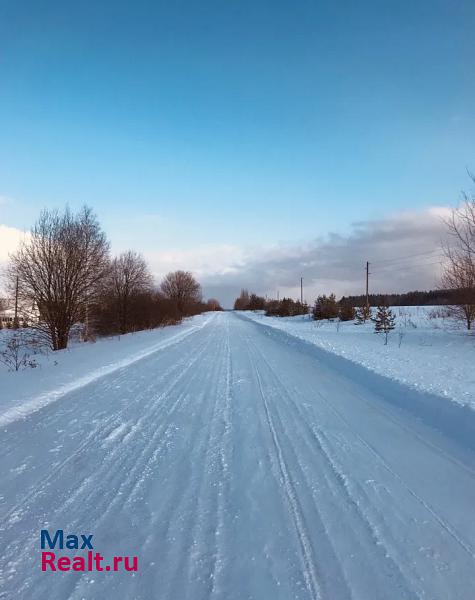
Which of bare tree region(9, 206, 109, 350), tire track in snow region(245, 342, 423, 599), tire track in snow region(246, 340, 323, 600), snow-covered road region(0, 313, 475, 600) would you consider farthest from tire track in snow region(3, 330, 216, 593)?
bare tree region(9, 206, 109, 350)

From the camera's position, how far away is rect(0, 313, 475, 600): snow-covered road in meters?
2.36

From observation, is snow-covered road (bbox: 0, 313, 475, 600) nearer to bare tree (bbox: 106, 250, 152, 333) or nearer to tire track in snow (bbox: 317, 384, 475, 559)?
tire track in snow (bbox: 317, 384, 475, 559)

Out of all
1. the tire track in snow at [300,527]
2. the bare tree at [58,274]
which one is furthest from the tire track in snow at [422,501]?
the bare tree at [58,274]

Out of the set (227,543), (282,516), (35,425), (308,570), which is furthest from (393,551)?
(35,425)

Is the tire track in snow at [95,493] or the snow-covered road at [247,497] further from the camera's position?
the tire track in snow at [95,493]

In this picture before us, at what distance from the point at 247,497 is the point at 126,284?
34.5 m

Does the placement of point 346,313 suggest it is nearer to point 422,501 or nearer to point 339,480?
point 339,480

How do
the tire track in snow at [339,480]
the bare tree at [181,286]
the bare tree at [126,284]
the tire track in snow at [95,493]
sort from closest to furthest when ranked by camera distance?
the tire track in snow at [339,480] < the tire track in snow at [95,493] < the bare tree at [126,284] < the bare tree at [181,286]

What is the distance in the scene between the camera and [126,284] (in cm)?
3603

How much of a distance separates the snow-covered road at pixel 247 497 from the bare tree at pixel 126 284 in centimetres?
2928

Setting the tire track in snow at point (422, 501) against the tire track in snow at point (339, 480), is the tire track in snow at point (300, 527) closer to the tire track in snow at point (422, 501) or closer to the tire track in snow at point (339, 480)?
the tire track in snow at point (339, 480)

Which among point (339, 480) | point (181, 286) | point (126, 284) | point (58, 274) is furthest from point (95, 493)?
point (181, 286)

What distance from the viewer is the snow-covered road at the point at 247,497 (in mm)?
2359

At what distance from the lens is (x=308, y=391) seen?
25.8 ft
